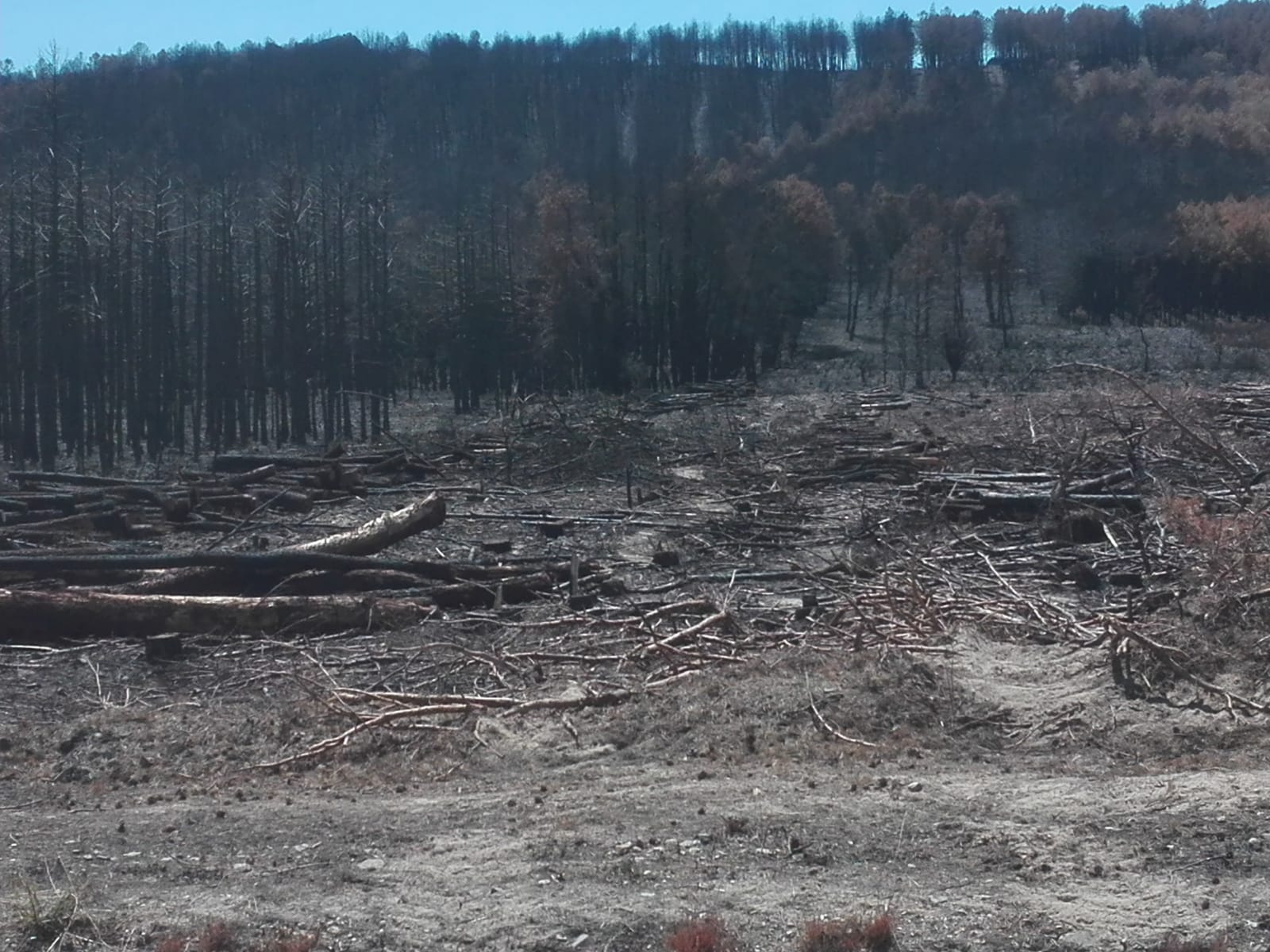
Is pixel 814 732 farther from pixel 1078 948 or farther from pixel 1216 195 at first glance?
pixel 1216 195

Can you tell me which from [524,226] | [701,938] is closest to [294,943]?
[701,938]

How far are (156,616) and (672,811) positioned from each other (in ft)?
21.9

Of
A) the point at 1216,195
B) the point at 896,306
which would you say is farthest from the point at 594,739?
the point at 1216,195

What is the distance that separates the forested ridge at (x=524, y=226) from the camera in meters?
39.2

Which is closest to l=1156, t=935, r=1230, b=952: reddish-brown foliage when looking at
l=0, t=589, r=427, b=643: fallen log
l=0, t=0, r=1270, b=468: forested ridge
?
l=0, t=589, r=427, b=643: fallen log

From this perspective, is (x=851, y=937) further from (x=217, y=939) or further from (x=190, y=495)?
(x=190, y=495)

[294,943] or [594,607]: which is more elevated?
[294,943]

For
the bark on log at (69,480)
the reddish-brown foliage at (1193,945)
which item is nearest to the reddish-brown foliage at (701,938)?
the reddish-brown foliage at (1193,945)

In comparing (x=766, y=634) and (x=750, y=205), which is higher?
(x=750, y=205)

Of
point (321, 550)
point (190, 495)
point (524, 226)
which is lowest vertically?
point (321, 550)

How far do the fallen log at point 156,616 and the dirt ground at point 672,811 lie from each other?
51.0 inches

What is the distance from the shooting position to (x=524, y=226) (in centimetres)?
5597

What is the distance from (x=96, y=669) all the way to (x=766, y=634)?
5149 millimetres

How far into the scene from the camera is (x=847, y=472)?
64.0ft
